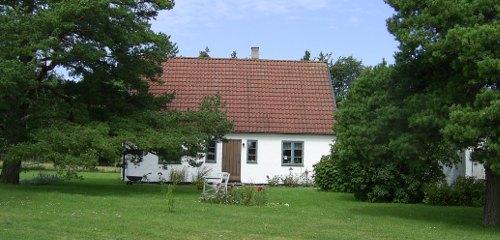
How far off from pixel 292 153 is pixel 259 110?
9.29 feet

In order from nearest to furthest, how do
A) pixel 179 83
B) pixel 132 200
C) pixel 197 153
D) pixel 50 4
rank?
1. pixel 132 200
2. pixel 50 4
3. pixel 197 153
4. pixel 179 83

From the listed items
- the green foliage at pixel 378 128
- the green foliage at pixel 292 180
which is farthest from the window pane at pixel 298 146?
the green foliage at pixel 378 128

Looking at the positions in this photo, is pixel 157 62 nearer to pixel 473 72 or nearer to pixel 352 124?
pixel 352 124

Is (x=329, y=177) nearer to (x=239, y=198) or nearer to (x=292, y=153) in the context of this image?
(x=292, y=153)

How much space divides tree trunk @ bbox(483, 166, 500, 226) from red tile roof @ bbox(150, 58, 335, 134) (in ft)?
51.2

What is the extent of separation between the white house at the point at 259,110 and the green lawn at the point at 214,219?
30.2 feet

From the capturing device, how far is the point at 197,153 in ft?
79.9

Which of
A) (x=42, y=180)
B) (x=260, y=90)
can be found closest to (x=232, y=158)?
(x=260, y=90)

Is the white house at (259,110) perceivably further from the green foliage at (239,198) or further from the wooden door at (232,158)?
the green foliage at (239,198)

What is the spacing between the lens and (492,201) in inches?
634

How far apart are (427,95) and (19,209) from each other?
10.1m

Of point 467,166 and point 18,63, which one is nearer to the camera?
point 18,63

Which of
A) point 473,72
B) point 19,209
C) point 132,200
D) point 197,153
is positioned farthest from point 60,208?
point 473,72

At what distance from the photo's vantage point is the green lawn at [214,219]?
41.9 ft
